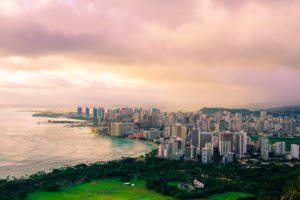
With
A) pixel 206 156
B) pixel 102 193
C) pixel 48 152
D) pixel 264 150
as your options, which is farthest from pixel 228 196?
pixel 48 152

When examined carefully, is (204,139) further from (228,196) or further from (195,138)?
(228,196)

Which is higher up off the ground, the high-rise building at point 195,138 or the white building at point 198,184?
the high-rise building at point 195,138

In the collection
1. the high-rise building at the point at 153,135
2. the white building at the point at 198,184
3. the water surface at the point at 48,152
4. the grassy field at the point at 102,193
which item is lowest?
the grassy field at the point at 102,193

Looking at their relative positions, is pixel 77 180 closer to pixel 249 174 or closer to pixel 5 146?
pixel 249 174

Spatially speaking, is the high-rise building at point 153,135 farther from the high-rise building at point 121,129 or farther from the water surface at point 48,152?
the high-rise building at point 121,129

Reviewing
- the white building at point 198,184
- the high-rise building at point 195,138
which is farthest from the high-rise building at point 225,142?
the white building at point 198,184
